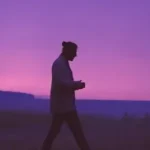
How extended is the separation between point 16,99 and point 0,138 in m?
78.5

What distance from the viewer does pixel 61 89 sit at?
12.7 m

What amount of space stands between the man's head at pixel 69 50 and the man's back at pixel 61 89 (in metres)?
0.23

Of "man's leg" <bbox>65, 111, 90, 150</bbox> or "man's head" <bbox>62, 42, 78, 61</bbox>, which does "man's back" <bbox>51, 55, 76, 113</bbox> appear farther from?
"man's head" <bbox>62, 42, 78, 61</bbox>

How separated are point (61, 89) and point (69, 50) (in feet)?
2.42

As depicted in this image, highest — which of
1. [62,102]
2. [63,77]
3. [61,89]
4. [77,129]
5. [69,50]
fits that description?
[69,50]

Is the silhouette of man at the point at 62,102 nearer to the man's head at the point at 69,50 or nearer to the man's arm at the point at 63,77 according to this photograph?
the man's arm at the point at 63,77

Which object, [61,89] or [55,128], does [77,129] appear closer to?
[55,128]

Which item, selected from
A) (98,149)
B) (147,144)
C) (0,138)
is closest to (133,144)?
(147,144)

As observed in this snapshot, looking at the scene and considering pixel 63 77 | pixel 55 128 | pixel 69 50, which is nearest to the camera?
pixel 63 77

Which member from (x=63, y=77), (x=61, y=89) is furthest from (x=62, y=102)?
(x=63, y=77)

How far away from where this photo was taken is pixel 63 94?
41.9ft

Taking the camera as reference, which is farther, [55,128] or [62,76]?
[55,128]

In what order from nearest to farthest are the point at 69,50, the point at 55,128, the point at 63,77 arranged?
the point at 63,77 → the point at 55,128 → the point at 69,50

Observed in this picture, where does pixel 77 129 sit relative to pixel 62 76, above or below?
below
